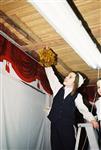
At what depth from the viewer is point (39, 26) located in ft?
11.0

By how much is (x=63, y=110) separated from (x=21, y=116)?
0.69 m

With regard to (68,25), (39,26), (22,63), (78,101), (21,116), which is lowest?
(21,116)

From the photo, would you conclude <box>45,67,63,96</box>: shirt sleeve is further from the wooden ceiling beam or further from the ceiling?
the wooden ceiling beam

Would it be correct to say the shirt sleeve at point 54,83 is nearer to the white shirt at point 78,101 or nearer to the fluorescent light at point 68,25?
the white shirt at point 78,101

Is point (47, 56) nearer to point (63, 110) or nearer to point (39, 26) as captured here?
point (39, 26)

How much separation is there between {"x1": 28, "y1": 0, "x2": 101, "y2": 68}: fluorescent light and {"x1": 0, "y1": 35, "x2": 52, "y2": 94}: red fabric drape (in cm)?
85

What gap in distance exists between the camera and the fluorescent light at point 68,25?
248cm

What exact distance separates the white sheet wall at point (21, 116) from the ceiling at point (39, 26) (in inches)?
18.0

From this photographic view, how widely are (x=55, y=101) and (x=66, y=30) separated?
3.10ft

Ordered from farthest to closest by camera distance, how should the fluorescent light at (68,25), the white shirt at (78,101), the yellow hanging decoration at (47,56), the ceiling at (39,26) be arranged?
the yellow hanging decoration at (47,56) < the white shirt at (78,101) < the ceiling at (39,26) < the fluorescent light at (68,25)

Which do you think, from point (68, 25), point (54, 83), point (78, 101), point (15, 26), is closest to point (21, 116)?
point (54, 83)

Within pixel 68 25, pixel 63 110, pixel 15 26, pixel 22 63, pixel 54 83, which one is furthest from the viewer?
pixel 22 63

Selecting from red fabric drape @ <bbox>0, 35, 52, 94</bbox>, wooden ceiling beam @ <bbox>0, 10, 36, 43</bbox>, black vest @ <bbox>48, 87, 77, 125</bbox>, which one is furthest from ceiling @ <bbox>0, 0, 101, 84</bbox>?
black vest @ <bbox>48, 87, 77, 125</bbox>

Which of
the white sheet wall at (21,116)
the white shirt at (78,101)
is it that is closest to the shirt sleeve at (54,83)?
the white shirt at (78,101)
